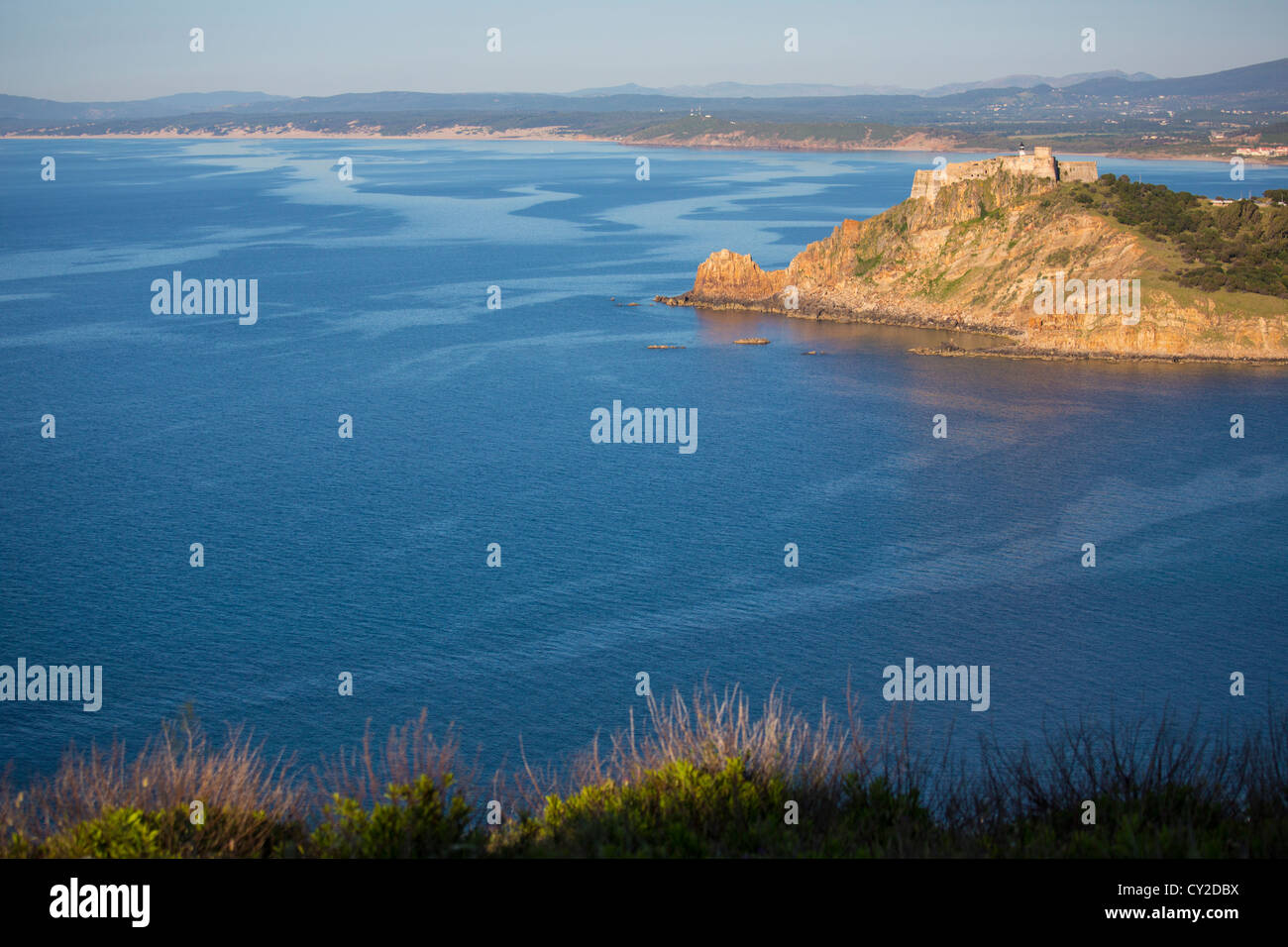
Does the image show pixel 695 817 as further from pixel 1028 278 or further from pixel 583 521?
pixel 1028 278

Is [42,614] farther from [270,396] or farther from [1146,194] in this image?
[1146,194]

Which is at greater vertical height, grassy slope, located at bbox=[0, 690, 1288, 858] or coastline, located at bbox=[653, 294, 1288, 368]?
coastline, located at bbox=[653, 294, 1288, 368]

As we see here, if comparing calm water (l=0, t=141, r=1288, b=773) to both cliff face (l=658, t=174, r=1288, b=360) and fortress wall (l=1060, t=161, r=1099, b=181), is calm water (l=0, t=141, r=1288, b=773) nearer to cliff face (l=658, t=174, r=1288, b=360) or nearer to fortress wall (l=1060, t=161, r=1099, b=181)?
cliff face (l=658, t=174, r=1288, b=360)

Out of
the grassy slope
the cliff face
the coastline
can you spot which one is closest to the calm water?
the coastline

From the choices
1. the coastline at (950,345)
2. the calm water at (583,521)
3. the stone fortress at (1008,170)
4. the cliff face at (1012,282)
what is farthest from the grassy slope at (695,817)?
the stone fortress at (1008,170)

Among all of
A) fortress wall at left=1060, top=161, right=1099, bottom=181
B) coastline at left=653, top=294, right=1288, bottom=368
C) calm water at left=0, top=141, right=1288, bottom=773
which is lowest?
calm water at left=0, top=141, right=1288, bottom=773

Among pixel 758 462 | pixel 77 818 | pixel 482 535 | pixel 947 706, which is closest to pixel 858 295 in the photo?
pixel 758 462

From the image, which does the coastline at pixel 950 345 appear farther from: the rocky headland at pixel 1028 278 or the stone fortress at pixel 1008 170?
the stone fortress at pixel 1008 170
